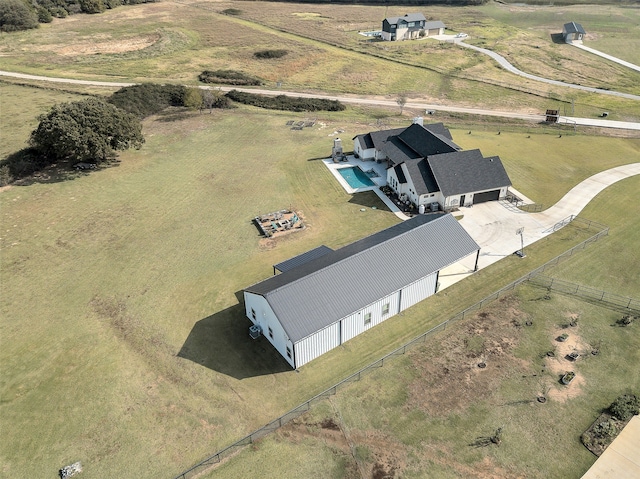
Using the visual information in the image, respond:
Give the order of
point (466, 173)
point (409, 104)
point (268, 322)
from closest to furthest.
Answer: point (268, 322) → point (466, 173) → point (409, 104)

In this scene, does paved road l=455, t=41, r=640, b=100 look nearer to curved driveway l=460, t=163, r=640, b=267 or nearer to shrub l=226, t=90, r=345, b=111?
curved driveway l=460, t=163, r=640, b=267

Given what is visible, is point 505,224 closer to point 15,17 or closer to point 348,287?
point 348,287

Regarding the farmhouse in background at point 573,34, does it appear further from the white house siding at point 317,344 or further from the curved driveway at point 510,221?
the white house siding at point 317,344

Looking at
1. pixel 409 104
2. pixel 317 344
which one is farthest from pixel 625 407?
pixel 409 104

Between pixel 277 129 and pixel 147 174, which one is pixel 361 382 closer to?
pixel 147 174

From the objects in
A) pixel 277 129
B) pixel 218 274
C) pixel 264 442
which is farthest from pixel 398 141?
pixel 264 442

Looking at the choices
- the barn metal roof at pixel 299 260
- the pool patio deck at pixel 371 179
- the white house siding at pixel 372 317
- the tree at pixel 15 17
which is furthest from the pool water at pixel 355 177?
the tree at pixel 15 17

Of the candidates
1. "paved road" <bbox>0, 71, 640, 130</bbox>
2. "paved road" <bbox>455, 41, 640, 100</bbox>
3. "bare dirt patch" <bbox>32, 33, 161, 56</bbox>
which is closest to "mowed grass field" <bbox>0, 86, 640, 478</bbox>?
"paved road" <bbox>0, 71, 640, 130</bbox>
